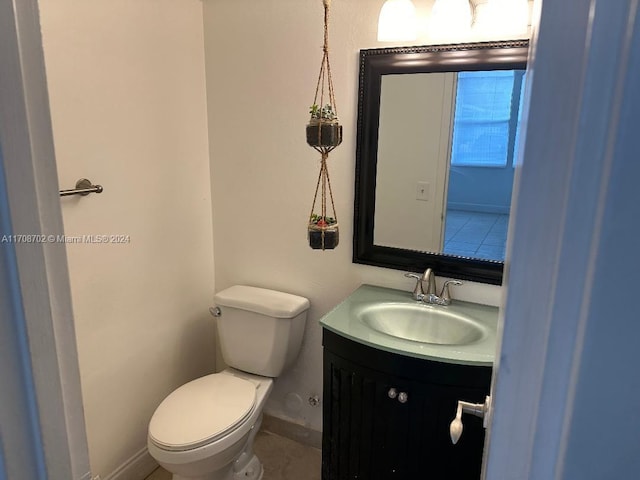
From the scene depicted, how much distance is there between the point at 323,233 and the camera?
5.92 ft

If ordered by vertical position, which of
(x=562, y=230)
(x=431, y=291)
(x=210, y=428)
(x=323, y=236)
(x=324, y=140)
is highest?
(x=324, y=140)

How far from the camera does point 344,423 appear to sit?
173 centimetres

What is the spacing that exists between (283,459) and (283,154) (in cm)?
140

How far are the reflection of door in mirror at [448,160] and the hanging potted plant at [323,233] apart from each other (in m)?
0.24

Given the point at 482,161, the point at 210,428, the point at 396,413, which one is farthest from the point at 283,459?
the point at 482,161

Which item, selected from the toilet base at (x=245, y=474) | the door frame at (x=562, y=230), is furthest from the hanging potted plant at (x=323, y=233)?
the door frame at (x=562, y=230)

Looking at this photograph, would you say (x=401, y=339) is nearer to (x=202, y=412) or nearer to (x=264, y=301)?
(x=264, y=301)

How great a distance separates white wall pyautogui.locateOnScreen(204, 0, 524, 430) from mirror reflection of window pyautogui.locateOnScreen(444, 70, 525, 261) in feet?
0.62

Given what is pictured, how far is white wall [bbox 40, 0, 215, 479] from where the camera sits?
167 cm

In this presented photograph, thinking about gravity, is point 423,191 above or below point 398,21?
below

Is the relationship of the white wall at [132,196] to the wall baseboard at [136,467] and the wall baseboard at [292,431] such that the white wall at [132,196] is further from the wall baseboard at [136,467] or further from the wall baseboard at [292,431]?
the wall baseboard at [292,431]

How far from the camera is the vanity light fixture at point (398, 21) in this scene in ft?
5.52

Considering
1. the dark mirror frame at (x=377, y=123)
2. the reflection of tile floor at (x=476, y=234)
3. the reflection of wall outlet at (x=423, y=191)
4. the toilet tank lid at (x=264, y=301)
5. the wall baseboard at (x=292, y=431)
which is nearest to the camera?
the dark mirror frame at (x=377, y=123)

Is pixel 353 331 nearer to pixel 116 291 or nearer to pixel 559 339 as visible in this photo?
pixel 116 291
